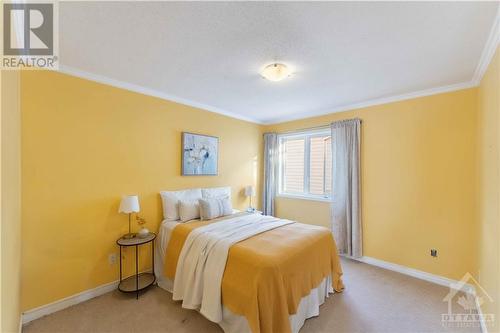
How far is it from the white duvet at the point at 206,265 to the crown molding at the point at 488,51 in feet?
8.56

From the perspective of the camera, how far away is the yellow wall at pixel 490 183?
1.69 meters

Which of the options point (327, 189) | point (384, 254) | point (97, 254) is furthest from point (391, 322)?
point (97, 254)

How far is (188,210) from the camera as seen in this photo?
9.58ft

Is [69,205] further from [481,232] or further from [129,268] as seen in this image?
[481,232]

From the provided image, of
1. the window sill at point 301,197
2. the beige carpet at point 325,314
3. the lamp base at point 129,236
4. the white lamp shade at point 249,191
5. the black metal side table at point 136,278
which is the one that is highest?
the white lamp shade at point 249,191

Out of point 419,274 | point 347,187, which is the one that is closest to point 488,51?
point 347,187

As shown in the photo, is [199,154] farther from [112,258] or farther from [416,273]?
[416,273]

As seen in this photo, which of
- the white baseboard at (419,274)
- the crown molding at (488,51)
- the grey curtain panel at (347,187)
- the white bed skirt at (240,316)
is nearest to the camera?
the crown molding at (488,51)

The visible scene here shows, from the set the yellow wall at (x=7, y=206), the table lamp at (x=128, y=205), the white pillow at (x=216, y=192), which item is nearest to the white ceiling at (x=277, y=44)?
the yellow wall at (x=7, y=206)

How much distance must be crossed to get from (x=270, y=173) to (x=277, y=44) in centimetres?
306

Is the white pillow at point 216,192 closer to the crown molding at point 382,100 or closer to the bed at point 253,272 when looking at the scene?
the bed at point 253,272

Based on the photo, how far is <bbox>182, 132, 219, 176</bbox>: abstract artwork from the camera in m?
3.37

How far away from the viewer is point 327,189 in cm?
395

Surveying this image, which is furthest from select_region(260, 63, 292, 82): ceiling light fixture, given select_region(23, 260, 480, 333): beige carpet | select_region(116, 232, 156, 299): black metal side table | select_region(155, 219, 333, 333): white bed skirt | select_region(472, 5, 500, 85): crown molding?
select_region(23, 260, 480, 333): beige carpet
